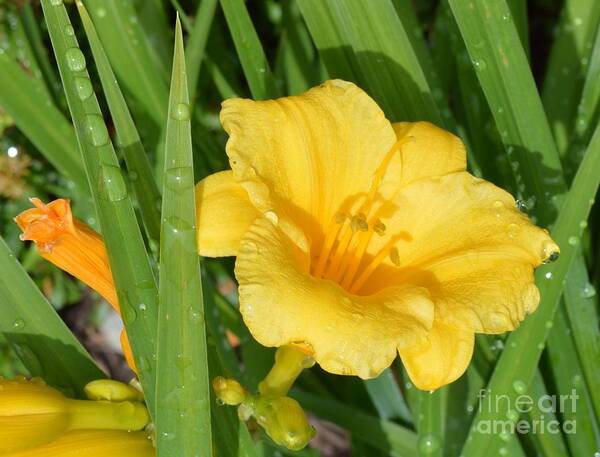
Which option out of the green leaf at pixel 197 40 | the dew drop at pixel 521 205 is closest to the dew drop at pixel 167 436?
the dew drop at pixel 521 205

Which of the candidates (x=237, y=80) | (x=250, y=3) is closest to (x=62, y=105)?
(x=237, y=80)

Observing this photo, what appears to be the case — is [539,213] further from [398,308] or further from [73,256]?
[73,256]

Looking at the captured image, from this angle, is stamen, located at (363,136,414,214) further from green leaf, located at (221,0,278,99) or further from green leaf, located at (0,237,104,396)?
green leaf, located at (0,237,104,396)

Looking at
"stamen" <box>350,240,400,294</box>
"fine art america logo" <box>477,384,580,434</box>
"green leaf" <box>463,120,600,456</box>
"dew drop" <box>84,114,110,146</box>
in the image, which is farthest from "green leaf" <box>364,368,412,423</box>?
"dew drop" <box>84,114,110,146</box>

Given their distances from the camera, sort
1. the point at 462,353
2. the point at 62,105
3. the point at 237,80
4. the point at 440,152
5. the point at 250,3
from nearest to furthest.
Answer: the point at 462,353, the point at 440,152, the point at 62,105, the point at 237,80, the point at 250,3

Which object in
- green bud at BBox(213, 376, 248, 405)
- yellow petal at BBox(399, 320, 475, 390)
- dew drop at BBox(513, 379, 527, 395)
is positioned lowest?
dew drop at BBox(513, 379, 527, 395)

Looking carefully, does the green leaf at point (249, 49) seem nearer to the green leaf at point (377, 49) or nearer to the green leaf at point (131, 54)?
the green leaf at point (377, 49)
